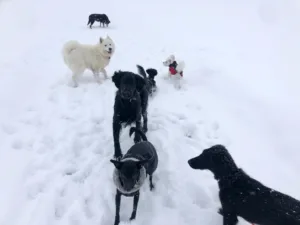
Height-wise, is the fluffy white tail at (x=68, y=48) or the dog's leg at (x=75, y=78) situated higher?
the fluffy white tail at (x=68, y=48)

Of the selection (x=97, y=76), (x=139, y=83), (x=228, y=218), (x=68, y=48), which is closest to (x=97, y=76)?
(x=97, y=76)

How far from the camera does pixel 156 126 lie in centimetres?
569

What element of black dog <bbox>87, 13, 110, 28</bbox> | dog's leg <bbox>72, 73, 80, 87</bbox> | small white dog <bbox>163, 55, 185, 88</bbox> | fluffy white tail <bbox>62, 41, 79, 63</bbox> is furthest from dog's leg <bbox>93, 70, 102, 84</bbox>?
black dog <bbox>87, 13, 110, 28</bbox>

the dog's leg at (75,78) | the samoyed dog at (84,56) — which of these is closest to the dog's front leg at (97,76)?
the samoyed dog at (84,56)

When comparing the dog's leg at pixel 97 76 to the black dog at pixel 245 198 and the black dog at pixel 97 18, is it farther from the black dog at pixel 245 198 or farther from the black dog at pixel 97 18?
the black dog at pixel 97 18

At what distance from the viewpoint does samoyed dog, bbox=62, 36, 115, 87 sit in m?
7.33

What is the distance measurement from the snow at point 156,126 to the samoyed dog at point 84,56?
1.29 ft

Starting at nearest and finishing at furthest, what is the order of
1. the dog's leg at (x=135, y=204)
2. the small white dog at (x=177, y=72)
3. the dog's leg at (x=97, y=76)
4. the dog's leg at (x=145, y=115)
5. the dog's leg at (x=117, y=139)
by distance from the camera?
the dog's leg at (x=135, y=204), the dog's leg at (x=117, y=139), the dog's leg at (x=145, y=115), the small white dog at (x=177, y=72), the dog's leg at (x=97, y=76)

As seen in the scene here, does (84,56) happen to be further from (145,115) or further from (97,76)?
(145,115)

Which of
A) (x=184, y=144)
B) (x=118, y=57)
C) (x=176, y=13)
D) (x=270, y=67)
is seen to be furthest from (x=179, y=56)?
(x=176, y=13)

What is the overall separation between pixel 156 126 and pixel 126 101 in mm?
1126

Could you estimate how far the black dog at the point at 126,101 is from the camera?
183 inches

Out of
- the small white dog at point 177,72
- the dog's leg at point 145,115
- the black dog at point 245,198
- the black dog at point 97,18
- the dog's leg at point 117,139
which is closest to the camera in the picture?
the black dog at point 245,198

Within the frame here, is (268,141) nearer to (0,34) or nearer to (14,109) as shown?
(14,109)
